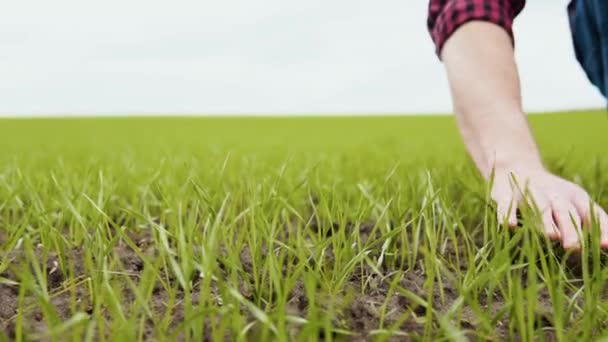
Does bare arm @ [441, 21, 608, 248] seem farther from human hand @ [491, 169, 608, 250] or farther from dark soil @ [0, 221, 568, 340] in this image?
dark soil @ [0, 221, 568, 340]

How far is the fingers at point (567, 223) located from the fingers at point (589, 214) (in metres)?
0.02

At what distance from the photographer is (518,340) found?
929 millimetres

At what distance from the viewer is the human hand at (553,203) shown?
50.4 inches

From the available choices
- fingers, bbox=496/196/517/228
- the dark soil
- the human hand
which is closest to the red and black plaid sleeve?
the human hand

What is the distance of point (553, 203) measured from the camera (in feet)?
4.68

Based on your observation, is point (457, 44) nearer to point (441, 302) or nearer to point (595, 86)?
point (595, 86)

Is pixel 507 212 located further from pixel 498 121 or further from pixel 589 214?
pixel 498 121

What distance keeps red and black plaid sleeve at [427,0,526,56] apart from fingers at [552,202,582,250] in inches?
27.4

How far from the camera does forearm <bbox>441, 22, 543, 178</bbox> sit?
5.48ft

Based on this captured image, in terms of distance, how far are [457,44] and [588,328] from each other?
122cm

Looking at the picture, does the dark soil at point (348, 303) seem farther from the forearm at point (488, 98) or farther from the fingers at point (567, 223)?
the forearm at point (488, 98)

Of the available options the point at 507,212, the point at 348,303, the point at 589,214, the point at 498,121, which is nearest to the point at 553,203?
the point at 589,214

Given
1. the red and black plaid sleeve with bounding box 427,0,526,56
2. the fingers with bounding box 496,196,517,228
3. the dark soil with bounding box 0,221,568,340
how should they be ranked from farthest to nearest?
the red and black plaid sleeve with bounding box 427,0,526,56 < the fingers with bounding box 496,196,517,228 < the dark soil with bounding box 0,221,568,340

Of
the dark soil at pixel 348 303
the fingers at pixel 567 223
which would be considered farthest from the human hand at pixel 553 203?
the dark soil at pixel 348 303
